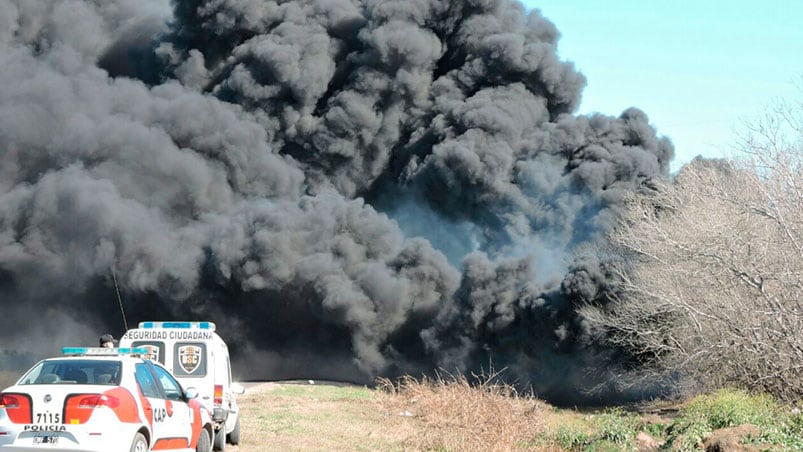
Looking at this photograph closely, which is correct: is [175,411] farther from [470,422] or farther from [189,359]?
[470,422]

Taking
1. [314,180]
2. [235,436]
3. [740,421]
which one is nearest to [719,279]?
[740,421]

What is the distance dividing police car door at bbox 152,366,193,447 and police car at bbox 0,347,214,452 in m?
0.03

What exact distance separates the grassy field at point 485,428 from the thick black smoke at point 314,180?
14571mm

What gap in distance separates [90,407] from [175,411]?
1943mm

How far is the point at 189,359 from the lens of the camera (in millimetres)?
15758

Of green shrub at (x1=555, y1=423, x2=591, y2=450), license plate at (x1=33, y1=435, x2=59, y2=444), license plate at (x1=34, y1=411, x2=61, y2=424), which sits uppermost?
license plate at (x1=34, y1=411, x2=61, y2=424)

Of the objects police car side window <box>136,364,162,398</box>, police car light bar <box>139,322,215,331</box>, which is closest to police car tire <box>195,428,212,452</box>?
police car side window <box>136,364,162,398</box>

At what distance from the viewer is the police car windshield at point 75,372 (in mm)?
10992

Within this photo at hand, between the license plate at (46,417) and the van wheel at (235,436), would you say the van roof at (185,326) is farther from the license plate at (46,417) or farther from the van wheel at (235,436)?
the license plate at (46,417)

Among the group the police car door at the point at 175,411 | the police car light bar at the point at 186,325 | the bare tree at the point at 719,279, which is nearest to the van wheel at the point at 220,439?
the police car light bar at the point at 186,325

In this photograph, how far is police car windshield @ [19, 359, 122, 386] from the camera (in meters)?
11.0

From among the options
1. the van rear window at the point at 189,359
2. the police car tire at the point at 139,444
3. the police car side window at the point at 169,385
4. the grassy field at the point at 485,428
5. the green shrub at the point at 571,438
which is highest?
the van rear window at the point at 189,359

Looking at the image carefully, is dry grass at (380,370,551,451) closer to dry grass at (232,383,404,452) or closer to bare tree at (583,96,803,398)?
dry grass at (232,383,404,452)

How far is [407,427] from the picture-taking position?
69.0 ft
